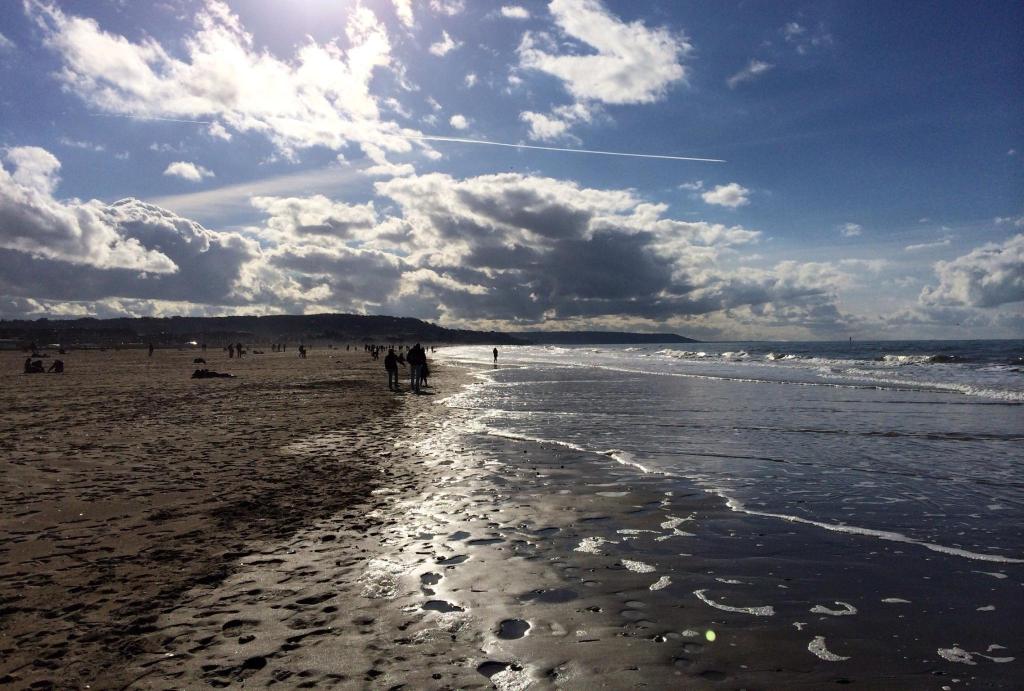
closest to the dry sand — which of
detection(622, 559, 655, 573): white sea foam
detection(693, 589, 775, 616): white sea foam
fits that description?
detection(622, 559, 655, 573): white sea foam

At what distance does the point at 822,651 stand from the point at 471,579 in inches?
127

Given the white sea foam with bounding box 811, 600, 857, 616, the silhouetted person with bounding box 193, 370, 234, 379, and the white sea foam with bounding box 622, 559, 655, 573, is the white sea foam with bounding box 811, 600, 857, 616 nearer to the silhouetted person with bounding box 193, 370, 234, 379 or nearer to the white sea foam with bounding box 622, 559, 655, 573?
the white sea foam with bounding box 622, 559, 655, 573

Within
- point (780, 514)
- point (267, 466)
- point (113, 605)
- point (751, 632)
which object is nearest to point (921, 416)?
point (780, 514)

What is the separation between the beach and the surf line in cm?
6

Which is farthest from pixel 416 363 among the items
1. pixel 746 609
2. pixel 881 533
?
pixel 746 609

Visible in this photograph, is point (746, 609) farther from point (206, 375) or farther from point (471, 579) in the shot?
point (206, 375)

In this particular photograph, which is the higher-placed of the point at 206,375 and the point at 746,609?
the point at 206,375

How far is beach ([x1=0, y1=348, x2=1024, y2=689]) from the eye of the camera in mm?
4355

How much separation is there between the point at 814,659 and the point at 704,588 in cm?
139

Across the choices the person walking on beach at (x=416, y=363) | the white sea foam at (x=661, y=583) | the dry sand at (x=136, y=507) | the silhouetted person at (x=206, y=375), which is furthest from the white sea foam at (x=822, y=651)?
the silhouetted person at (x=206, y=375)

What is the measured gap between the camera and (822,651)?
458cm

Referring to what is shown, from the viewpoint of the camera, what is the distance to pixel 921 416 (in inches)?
770

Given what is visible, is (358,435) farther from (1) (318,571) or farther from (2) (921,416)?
(2) (921,416)

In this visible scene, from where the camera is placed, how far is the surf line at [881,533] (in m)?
6.65
